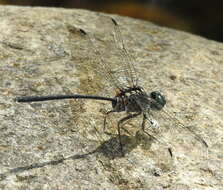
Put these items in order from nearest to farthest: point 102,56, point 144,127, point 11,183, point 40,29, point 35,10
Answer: point 11,183 → point 144,127 → point 102,56 → point 40,29 → point 35,10

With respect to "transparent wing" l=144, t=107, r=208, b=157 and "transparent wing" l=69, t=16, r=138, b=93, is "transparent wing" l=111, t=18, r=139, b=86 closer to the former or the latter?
"transparent wing" l=69, t=16, r=138, b=93

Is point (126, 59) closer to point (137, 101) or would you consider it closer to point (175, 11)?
point (137, 101)

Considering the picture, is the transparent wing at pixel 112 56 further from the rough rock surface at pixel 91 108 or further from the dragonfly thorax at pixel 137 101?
the dragonfly thorax at pixel 137 101

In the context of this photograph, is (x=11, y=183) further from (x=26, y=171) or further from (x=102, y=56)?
(x=102, y=56)

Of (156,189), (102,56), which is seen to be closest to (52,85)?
(102,56)

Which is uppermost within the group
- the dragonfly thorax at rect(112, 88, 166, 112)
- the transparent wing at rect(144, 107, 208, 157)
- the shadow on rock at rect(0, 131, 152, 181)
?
the dragonfly thorax at rect(112, 88, 166, 112)

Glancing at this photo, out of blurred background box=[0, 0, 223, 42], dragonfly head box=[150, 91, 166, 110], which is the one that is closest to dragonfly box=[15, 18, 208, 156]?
dragonfly head box=[150, 91, 166, 110]
